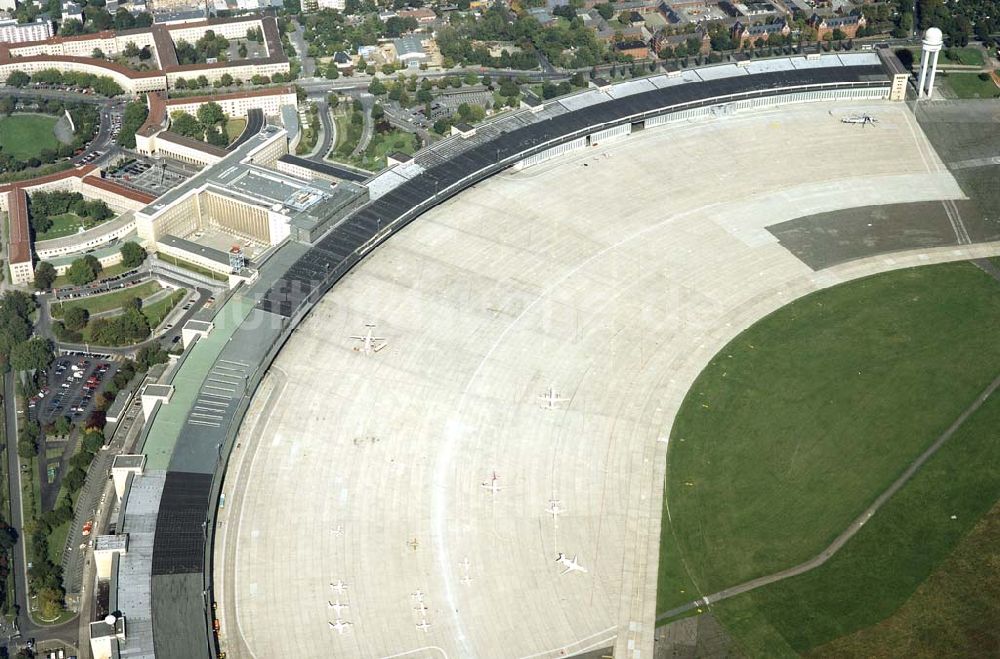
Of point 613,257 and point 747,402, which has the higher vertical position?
point 613,257

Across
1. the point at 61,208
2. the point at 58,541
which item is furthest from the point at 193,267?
the point at 58,541

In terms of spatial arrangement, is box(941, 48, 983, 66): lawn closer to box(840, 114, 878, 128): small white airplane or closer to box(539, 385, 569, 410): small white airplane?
box(840, 114, 878, 128): small white airplane

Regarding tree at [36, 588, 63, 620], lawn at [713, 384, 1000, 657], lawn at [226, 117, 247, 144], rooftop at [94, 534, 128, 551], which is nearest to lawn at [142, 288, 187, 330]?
lawn at [226, 117, 247, 144]

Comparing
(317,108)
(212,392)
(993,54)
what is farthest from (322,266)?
(993,54)

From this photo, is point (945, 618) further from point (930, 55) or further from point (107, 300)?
point (930, 55)

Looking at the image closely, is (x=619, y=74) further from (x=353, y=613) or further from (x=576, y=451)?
(x=353, y=613)
